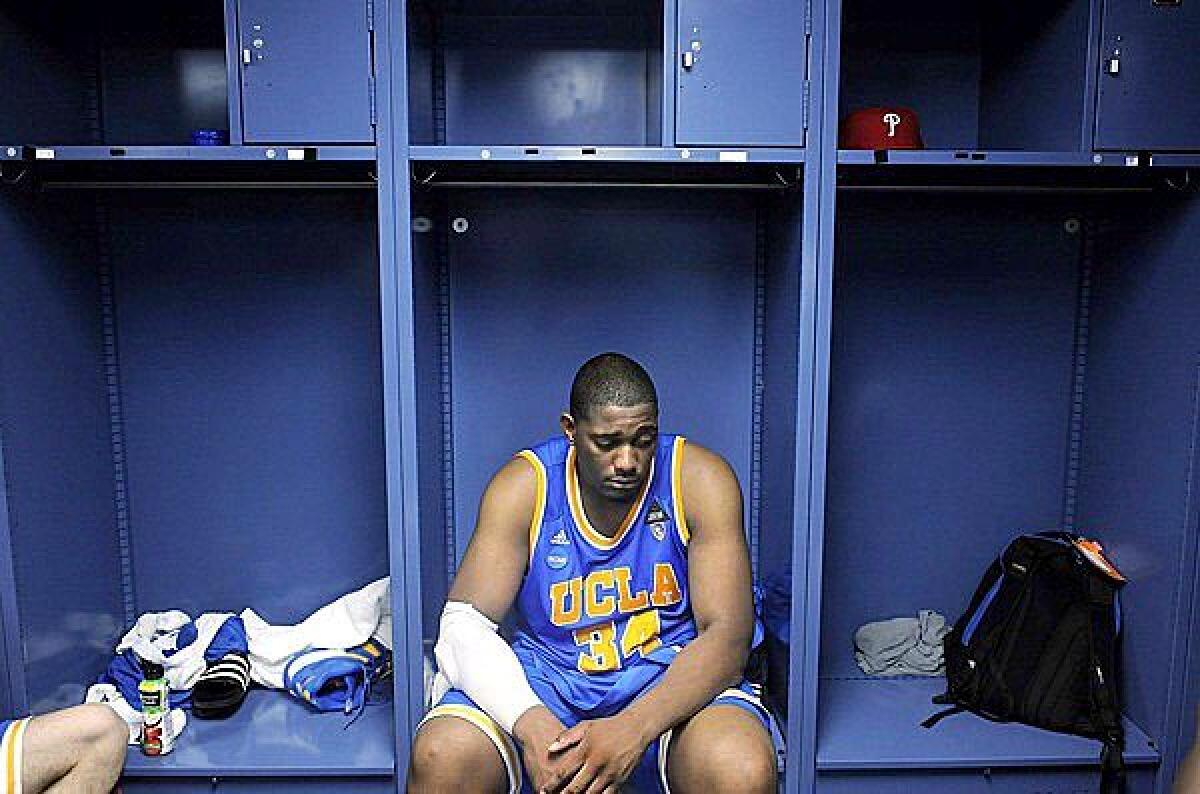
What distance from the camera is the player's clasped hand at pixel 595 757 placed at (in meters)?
1.68

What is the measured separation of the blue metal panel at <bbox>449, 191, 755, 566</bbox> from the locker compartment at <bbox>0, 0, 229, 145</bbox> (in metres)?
0.65

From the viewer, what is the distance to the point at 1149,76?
1.94m

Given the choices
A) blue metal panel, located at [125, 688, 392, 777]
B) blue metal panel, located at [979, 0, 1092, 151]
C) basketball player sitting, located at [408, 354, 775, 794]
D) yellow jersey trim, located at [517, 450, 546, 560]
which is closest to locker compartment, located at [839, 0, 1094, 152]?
blue metal panel, located at [979, 0, 1092, 151]

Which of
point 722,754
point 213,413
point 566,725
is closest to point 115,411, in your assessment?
point 213,413

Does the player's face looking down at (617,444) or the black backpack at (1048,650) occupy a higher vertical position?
the player's face looking down at (617,444)

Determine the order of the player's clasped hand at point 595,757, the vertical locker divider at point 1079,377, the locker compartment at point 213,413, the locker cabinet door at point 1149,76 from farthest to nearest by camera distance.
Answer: the vertical locker divider at point 1079,377 → the locker compartment at point 213,413 → the locker cabinet door at point 1149,76 → the player's clasped hand at point 595,757

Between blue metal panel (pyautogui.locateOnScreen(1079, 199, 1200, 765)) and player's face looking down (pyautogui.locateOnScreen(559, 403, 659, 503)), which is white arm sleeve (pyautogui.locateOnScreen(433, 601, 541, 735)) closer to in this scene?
player's face looking down (pyautogui.locateOnScreen(559, 403, 659, 503))

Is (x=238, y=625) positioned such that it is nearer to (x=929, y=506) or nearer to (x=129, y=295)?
(x=129, y=295)

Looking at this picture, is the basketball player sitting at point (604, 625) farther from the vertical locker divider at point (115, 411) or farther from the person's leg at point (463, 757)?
the vertical locker divider at point (115, 411)

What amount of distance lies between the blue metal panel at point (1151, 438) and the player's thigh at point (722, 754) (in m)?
0.91

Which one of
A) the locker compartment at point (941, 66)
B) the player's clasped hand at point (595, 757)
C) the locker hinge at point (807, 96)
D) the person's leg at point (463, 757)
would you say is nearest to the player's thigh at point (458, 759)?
the person's leg at point (463, 757)

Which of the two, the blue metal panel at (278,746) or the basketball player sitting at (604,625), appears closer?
the basketball player sitting at (604,625)

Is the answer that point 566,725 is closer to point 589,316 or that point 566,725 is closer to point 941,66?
point 589,316

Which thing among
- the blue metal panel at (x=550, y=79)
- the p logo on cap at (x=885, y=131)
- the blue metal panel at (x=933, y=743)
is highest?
the blue metal panel at (x=550, y=79)
